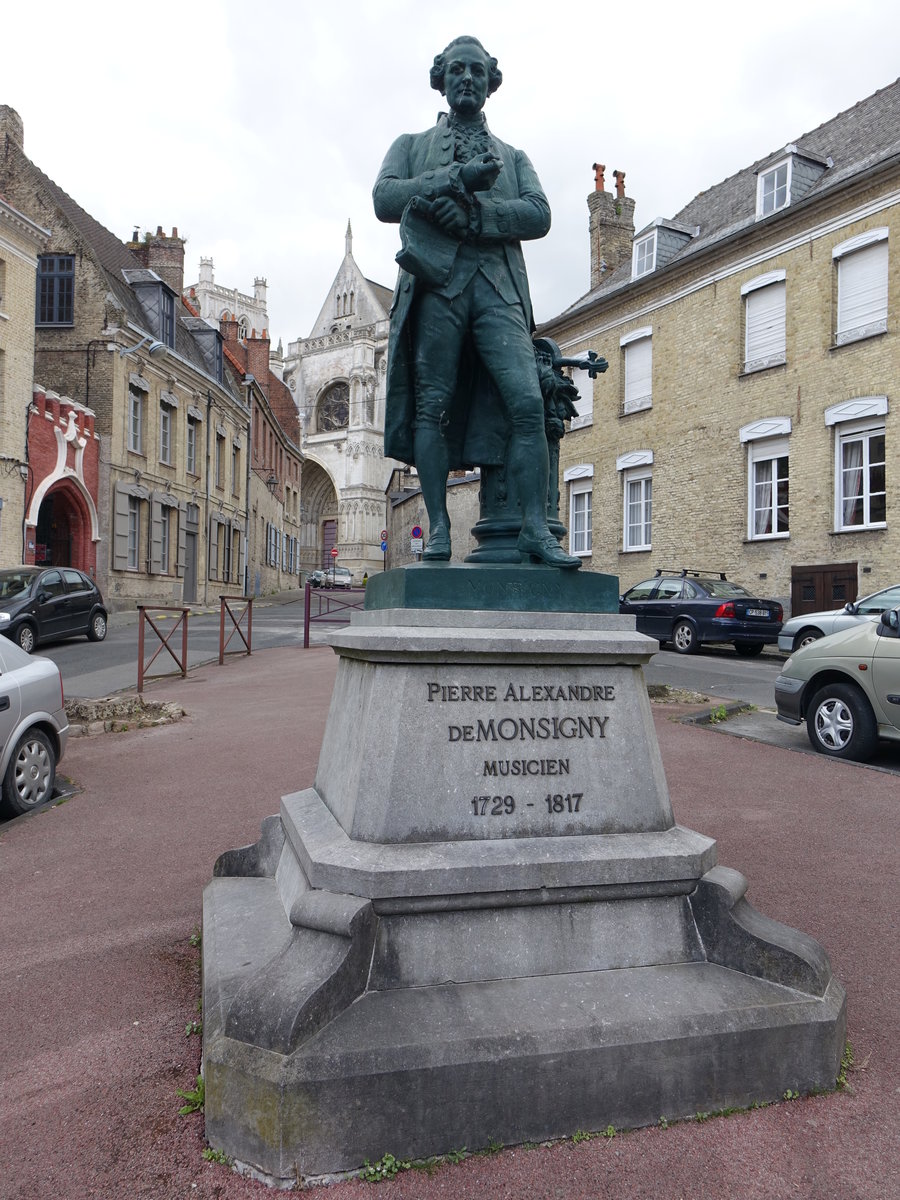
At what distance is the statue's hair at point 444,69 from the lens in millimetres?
3215

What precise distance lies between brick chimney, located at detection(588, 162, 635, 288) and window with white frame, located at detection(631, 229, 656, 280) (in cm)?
441

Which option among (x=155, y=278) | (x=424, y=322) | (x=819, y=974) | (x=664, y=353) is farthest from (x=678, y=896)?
(x=155, y=278)

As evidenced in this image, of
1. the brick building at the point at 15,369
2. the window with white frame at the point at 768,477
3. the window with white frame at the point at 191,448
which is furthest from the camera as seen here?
the window with white frame at the point at 191,448

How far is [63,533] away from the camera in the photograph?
22172 millimetres

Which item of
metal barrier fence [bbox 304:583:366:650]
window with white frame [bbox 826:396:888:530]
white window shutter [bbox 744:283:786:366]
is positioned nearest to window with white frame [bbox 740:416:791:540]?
window with white frame [bbox 826:396:888:530]

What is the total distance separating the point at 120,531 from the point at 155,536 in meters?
2.18

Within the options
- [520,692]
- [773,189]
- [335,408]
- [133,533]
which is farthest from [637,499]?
[335,408]

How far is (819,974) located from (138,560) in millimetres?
24272

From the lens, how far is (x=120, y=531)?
910 inches

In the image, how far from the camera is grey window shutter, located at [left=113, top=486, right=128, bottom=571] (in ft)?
75.3

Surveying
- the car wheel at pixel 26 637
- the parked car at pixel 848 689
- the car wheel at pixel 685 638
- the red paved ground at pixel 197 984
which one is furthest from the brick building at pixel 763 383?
the car wheel at pixel 26 637

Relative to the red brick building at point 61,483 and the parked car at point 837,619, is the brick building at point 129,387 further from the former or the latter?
the parked car at point 837,619

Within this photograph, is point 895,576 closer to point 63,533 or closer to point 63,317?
point 63,533

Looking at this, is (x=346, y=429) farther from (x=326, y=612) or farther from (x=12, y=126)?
(x=326, y=612)
